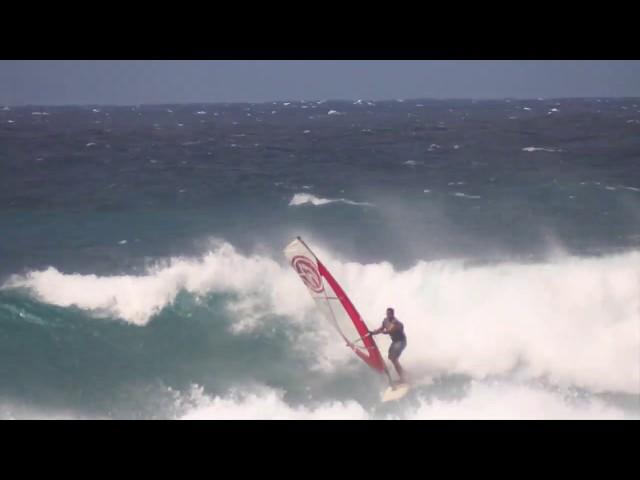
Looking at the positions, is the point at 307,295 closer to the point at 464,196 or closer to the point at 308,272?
the point at 308,272

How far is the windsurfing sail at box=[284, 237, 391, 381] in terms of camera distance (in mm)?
9133

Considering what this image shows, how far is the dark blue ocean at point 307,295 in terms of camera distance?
384 inches

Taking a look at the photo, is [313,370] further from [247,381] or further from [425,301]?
[425,301]

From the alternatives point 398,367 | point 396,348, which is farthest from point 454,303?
point 396,348

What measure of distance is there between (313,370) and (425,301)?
3.11m

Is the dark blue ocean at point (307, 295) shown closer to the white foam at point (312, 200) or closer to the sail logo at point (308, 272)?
the white foam at point (312, 200)

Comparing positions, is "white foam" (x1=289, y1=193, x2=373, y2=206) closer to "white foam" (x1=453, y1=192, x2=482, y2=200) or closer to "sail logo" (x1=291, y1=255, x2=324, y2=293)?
"white foam" (x1=453, y1=192, x2=482, y2=200)

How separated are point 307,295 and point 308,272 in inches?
130

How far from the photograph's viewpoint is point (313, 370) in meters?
10.4

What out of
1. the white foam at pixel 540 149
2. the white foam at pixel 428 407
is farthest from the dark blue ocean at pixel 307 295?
the white foam at pixel 540 149

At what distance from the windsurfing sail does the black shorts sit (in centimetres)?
38

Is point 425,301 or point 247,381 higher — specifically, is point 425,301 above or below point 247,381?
above

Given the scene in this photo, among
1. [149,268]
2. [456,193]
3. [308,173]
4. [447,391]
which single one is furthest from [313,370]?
[308,173]

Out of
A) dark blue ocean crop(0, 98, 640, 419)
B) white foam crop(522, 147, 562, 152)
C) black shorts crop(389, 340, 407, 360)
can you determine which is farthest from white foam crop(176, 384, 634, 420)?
white foam crop(522, 147, 562, 152)
